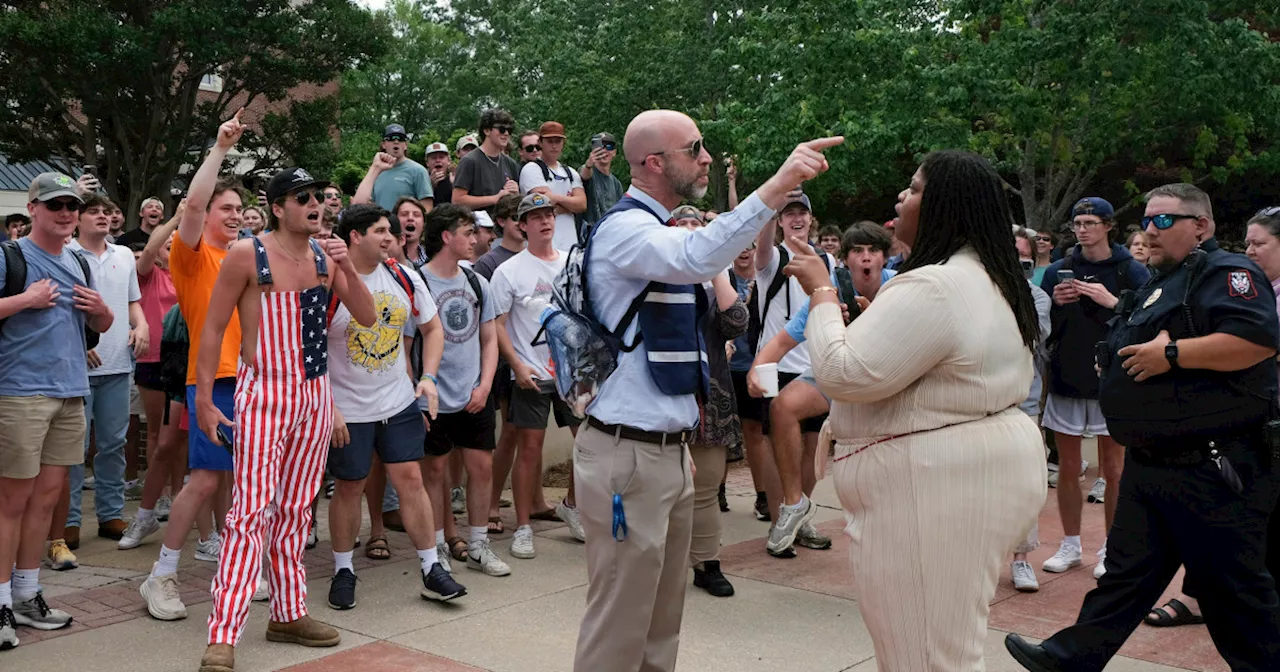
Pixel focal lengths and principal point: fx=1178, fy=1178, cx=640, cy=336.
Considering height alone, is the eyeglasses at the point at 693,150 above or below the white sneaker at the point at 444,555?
above

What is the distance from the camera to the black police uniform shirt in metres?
4.62

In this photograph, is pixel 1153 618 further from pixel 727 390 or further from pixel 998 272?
pixel 998 272

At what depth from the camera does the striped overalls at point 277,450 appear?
5039 mm

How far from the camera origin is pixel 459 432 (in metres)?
6.86

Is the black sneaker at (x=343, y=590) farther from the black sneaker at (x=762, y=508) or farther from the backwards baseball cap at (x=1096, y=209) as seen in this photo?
the backwards baseball cap at (x=1096, y=209)

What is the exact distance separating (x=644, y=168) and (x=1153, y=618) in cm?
375

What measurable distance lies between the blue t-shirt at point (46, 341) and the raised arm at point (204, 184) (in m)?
0.61

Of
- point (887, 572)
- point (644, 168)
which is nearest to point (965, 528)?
point (887, 572)

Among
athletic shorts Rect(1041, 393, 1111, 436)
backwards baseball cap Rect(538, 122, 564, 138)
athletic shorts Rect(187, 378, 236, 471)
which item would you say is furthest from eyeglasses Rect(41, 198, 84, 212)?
athletic shorts Rect(1041, 393, 1111, 436)

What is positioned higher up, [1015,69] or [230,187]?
[1015,69]

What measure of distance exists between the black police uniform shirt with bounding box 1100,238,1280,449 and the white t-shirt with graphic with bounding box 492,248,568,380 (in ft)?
11.3

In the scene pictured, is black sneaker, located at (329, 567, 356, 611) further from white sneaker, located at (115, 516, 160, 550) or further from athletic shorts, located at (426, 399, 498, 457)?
white sneaker, located at (115, 516, 160, 550)

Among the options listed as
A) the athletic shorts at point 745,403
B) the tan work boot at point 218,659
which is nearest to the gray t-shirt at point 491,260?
the athletic shorts at point 745,403

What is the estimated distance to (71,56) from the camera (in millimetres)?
→ 21375
